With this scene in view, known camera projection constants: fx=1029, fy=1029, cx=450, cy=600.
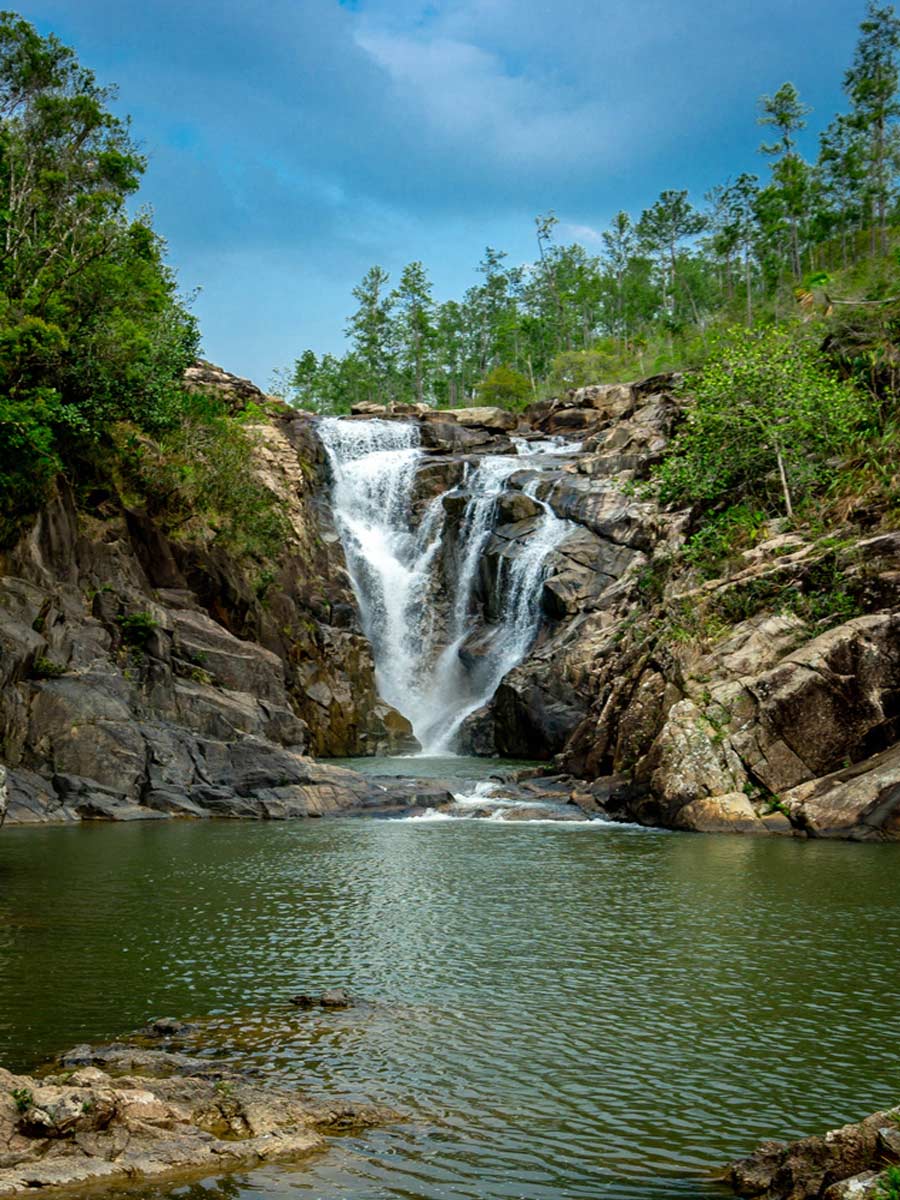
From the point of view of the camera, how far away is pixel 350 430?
2265 inches

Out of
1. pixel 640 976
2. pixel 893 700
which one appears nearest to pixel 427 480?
pixel 893 700

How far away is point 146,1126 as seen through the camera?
6848 mm

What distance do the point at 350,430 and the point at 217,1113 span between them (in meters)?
52.1

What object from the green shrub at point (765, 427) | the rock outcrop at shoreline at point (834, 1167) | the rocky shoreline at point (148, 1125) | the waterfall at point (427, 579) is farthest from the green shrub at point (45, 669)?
the rock outcrop at shoreline at point (834, 1167)

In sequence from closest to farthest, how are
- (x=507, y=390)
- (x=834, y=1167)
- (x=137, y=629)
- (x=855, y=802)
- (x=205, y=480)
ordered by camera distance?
(x=834, y=1167)
(x=855, y=802)
(x=137, y=629)
(x=205, y=480)
(x=507, y=390)

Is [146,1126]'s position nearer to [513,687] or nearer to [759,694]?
[759,694]

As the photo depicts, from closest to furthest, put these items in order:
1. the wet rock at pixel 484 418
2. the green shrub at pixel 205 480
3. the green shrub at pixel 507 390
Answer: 1. the green shrub at pixel 205 480
2. the wet rock at pixel 484 418
3. the green shrub at pixel 507 390

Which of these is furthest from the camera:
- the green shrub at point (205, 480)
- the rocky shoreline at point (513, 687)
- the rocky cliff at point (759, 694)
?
the green shrub at point (205, 480)

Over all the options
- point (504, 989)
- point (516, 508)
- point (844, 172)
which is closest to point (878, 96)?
point (844, 172)

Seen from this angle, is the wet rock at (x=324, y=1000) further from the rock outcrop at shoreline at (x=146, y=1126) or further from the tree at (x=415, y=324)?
the tree at (x=415, y=324)

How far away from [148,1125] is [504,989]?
533cm

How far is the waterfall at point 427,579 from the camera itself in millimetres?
46062

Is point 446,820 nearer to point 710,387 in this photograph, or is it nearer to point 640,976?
point 640,976

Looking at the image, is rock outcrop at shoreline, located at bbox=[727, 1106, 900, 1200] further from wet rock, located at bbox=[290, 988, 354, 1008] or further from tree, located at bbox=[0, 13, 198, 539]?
tree, located at bbox=[0, 13, 198, 539]
